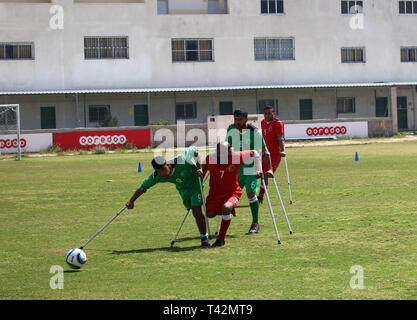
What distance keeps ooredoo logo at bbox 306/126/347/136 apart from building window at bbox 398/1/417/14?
14538 millimetres

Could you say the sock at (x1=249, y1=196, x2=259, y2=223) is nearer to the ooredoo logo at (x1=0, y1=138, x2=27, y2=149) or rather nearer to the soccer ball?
the soccer ball

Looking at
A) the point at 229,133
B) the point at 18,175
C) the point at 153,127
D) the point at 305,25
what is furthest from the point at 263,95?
the point at 229,133

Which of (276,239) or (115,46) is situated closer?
(276,239)

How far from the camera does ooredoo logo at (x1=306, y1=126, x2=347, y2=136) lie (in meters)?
50.4

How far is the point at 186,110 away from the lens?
5453 centimetres

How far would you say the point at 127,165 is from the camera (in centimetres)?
3100

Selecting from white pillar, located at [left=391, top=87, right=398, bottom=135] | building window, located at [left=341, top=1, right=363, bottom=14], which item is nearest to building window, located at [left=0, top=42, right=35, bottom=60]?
building window, located at [left=341, top=1, right=363, bottom=14]

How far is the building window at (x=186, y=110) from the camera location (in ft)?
178

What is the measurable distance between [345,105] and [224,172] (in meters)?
48.8

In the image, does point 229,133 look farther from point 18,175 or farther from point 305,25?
point 305,25

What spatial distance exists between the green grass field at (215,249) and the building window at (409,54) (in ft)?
138

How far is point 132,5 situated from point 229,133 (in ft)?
133
